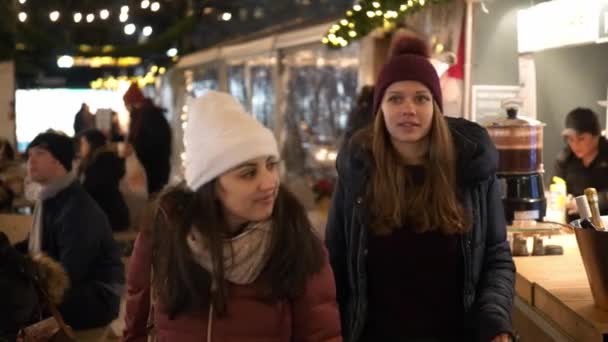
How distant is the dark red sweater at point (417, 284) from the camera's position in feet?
7.45

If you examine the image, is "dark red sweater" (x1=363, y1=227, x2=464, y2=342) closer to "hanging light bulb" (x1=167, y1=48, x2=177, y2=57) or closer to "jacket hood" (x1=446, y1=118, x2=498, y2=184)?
"jacket hood" (x1=446, y1=118, x2=498, y2=184)

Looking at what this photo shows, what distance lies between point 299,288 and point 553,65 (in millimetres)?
2864

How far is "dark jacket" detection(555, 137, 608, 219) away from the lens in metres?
4.02

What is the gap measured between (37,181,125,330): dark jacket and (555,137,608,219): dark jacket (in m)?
2.19

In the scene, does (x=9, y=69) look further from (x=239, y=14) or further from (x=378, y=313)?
(x=239, y=14)

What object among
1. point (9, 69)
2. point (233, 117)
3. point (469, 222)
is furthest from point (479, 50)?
point (9, 69)

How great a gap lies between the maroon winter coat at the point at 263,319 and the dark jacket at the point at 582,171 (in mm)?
2342

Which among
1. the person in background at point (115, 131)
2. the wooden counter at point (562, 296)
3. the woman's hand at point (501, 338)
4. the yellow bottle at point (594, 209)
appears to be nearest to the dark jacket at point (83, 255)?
the wooden counter at point (562, 296)

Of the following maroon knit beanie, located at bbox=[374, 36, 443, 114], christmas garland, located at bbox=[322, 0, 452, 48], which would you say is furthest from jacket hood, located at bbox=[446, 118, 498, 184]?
christmas garland, located at bbox=[322, 0, 452, 48]

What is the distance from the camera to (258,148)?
1.90 m

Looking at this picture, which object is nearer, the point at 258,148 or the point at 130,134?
the point at 258,148

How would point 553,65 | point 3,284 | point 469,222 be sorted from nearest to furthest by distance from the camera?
point 469,222 → point 3,284 → point 553,65

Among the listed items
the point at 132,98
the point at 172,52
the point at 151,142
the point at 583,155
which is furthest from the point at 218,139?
the point at 172,52

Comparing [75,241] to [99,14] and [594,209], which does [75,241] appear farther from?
[99,14]
